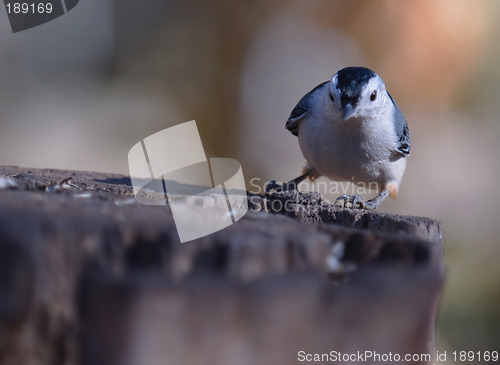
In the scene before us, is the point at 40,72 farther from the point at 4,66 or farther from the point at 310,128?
the point at 310,128

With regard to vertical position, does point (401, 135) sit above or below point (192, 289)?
below

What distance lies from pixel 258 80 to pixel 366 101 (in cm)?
186

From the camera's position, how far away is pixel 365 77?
1.64 meters

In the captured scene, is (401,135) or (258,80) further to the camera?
(258,80)

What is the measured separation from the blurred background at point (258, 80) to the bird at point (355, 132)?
1.45 metres

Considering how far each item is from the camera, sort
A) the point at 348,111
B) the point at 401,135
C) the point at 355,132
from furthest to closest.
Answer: the point at 401,135 < the point at 355,132 < the point at 348,111

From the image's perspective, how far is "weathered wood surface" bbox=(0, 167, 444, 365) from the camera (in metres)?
0.55

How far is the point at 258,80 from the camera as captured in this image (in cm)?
344

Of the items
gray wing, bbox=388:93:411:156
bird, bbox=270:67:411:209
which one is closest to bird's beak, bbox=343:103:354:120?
bird, bbox=270:67:411:209

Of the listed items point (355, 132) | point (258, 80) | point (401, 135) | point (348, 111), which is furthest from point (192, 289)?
point (258, 80)

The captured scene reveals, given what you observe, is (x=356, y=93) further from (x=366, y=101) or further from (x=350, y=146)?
(x=350, y=146)

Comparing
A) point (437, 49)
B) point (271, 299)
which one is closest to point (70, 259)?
point (271, 299)

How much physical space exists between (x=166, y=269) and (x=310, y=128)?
4.26 feet

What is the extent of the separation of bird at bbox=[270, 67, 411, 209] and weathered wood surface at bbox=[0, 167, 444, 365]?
3.18ft
